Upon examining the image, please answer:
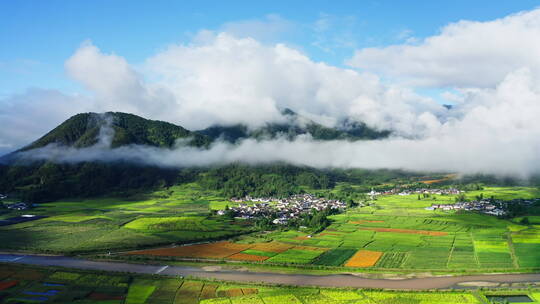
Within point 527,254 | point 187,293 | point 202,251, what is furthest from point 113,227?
point 527,254

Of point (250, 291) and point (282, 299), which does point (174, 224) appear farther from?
point (282, 299)

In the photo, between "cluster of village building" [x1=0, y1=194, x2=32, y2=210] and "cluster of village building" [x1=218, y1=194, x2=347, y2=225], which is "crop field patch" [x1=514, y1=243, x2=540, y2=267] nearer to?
"cluster of village building" [x1=218, y1=194, x2=347, y2=225]

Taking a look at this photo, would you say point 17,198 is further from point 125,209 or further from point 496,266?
point 496,266

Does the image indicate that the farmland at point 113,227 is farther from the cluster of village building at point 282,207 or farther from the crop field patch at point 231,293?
the crop field patch at point 231,293

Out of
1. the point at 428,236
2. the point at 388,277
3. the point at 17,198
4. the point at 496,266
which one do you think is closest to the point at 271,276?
the point at 388,277

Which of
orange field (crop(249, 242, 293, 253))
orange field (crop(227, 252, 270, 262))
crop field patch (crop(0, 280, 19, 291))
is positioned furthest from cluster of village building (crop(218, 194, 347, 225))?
crop field patch (crop(0, 280, 19, 291))

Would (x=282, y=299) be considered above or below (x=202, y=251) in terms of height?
below
